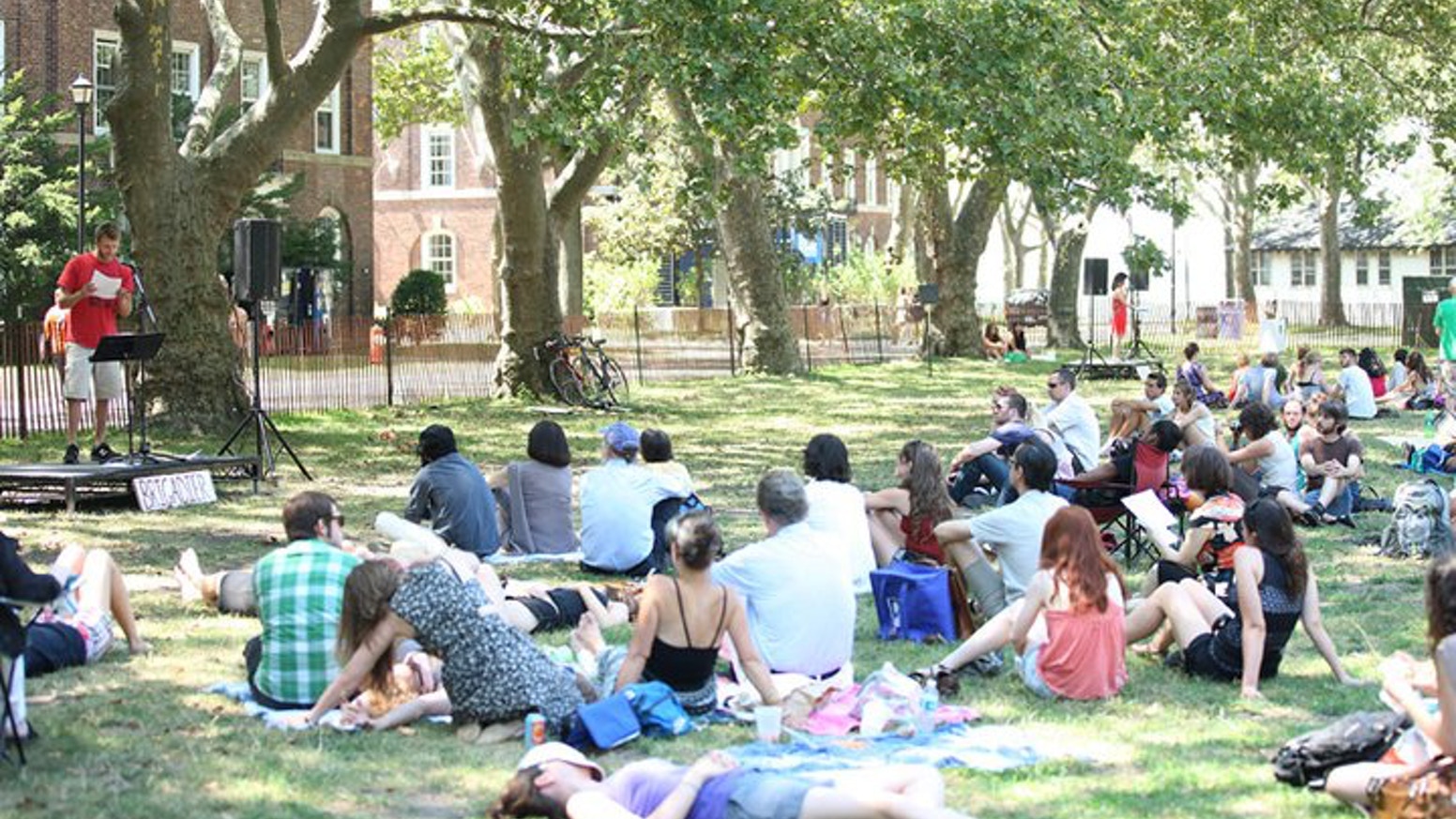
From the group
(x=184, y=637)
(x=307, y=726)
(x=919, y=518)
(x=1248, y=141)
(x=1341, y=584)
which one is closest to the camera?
(x=307, y=726)

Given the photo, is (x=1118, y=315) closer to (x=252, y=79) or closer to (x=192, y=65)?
(x=252, y=79)

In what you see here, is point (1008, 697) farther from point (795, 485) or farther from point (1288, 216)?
point (1288, 216)

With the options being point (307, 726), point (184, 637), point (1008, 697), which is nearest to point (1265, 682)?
point (1008, 697)

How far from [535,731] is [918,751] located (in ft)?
4.95

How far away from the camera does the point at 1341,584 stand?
12789 millimetres

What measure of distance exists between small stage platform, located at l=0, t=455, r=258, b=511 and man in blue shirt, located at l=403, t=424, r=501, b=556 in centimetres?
432

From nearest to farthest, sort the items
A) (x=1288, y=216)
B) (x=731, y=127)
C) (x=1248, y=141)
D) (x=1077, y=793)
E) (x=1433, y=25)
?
(x=1077, y=793), (x=731, y=127), (x=1248, y=141), (x=1433, y=25), (x=1288, y=216)

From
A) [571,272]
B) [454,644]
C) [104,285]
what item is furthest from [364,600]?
[571,272]

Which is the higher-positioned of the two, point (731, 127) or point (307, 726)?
point (731, 127)

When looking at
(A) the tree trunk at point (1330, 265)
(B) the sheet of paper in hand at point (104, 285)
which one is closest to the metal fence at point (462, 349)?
(A) the tree trunk at point (1330, 265)

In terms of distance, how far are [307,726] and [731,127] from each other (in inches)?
417

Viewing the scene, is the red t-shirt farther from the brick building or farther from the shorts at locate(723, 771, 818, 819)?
the brick building

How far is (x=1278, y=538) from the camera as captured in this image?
9.30 m

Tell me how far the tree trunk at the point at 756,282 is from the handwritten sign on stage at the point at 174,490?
20852 mm
